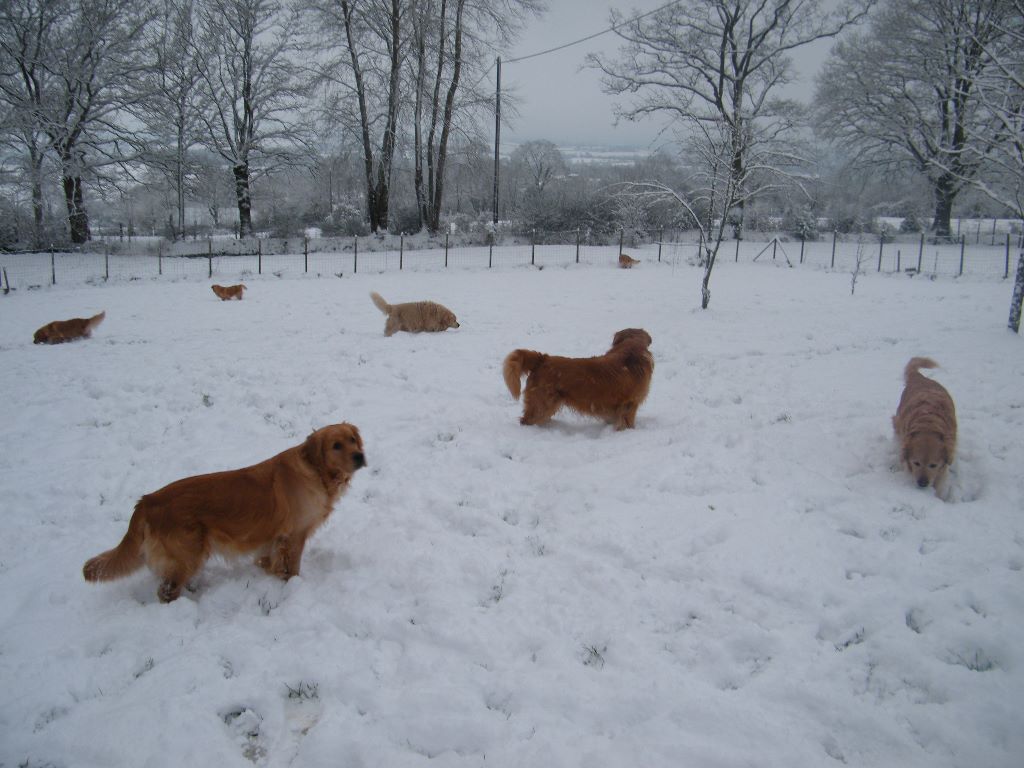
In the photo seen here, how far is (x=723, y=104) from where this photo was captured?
2841 cm

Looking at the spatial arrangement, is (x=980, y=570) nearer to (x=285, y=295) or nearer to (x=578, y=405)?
(x=578, y=405)

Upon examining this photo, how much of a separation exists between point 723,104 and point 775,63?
271 cm

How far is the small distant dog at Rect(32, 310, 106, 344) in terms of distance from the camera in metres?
9.81

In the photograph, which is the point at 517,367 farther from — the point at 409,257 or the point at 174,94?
the point at 174,94

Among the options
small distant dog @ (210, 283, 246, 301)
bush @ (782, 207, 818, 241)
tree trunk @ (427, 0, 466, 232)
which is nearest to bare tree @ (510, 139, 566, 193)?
bush @ (782, 207, 818, 241)

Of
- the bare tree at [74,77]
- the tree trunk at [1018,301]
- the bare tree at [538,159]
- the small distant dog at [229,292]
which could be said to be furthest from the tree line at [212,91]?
the bare tree at [538,159]

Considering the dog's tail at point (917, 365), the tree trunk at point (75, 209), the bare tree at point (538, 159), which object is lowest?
the dog's tail at point (917, 365)

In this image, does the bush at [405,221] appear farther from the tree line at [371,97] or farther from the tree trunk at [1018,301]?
the tree trunk at [1018,301]

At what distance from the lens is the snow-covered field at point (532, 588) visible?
8.00 feet

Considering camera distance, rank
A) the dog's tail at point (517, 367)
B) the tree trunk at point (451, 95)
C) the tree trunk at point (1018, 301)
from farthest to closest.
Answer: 1. the tree trunk at point (451, 95)
2. the tree trunk at point (1018, 301)
3. the dog's tail at point (517, 367)

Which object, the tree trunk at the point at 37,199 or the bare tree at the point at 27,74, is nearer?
the bare tree at the point at 27,74

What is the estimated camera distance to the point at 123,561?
3168mm

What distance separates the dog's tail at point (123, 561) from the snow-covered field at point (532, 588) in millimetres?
208

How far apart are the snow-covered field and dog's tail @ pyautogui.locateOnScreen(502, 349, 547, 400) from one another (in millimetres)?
468
